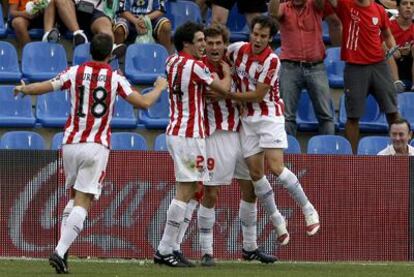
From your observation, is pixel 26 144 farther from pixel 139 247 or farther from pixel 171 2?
pixel 171 2

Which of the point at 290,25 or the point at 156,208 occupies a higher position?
the point at 290,25

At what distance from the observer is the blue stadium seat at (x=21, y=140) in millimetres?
15258

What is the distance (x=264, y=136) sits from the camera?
42.4ft

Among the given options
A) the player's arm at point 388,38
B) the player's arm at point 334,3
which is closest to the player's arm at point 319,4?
the player's arm at point 334,3

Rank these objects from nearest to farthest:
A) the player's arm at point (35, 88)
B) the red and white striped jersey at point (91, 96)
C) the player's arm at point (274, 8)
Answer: the player's arm at point (35, 88), the red and white striped jersey at point (91, 96), the player's arm at point (274, 8)

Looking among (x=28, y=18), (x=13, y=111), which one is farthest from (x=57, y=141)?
(x=28, y=18)

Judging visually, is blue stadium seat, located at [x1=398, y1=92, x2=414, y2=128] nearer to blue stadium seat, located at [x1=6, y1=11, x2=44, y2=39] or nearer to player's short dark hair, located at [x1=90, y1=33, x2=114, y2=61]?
blue stadium seat, located at [x1=6, y1=11, x2=44, y2=39]

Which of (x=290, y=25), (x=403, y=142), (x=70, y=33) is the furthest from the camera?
(x=70, y=33)

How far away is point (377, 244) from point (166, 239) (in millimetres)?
2667

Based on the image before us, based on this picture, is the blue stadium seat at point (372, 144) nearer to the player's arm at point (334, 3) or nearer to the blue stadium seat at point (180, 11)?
the player's arm at point (334, 3)

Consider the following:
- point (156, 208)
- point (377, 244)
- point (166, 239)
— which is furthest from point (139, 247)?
point (377, 244)

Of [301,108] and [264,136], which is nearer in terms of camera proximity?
[264,136]

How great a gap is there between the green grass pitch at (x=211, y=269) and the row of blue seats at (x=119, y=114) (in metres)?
2.78

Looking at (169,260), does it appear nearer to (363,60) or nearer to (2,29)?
(363,60)
